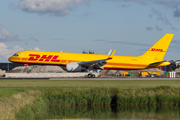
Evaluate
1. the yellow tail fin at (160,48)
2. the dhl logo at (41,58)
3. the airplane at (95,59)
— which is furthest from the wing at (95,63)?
the yellow tail fin at (160,48)

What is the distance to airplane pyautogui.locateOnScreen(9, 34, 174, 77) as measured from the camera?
5209 centimetres

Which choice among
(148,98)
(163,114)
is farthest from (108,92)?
(163,114)

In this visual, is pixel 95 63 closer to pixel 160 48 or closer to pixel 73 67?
pixel 73 67

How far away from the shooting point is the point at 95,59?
2229 inches

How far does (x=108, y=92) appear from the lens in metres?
28.8

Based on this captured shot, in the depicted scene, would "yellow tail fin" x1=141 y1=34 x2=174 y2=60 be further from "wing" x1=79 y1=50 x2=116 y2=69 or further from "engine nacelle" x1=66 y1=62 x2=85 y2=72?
"engine nacelle" x1=66 y1=62 x2=85 y2=72

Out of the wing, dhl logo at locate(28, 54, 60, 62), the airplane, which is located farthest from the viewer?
the wing

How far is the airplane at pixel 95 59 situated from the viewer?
52094 millimetres

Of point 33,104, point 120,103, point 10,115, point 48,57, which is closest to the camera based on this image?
point 10,115

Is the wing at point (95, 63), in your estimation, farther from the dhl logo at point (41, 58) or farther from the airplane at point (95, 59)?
the dhl logo at point (41, 58)

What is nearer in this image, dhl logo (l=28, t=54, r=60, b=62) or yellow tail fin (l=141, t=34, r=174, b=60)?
dhl logo (l=28, t=54, r=60, b=62)

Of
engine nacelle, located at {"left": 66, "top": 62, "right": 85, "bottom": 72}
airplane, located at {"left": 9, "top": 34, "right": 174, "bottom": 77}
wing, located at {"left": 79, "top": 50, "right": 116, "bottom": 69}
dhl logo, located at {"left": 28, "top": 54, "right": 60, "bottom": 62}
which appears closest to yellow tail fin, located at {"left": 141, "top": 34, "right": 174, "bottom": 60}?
airplane, located at {"left": 9, "top": 34, "right": 174, "bottom": 77}

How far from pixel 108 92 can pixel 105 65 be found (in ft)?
88.3

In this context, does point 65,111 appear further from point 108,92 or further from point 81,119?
point 108,92
